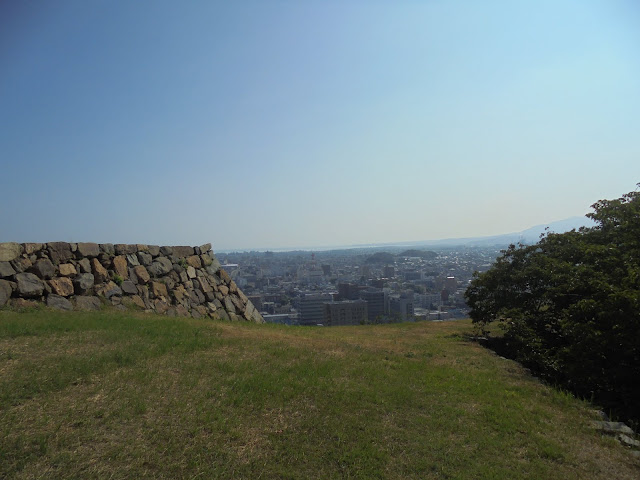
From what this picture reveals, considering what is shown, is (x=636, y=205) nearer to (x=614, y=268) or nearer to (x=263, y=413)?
(x=614, y=268)

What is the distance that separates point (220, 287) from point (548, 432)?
498 inches

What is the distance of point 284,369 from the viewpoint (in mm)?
6957

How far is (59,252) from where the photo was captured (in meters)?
11.0

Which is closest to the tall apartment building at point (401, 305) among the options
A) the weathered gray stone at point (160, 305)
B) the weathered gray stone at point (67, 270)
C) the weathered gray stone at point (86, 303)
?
the weathered gray stone at point (160, 305)

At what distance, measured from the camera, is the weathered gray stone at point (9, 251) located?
9750mm

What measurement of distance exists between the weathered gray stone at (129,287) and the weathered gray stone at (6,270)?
2.82 meters

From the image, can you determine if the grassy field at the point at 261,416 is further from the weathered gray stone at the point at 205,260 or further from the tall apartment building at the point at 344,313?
the tall apartment building at the point at 344,313

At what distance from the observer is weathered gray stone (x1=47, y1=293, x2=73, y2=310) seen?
10039mm

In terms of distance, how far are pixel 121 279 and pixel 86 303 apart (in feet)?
4.70

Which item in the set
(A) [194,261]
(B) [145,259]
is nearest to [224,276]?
(A) [194,261]

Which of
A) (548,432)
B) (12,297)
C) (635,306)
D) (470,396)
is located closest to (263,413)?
(470,396)

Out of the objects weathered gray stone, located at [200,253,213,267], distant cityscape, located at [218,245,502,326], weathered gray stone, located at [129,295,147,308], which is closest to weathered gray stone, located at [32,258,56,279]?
weathered gray stone, located at [129,295,147,308]

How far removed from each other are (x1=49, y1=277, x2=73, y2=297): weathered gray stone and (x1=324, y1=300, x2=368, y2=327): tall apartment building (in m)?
13.1

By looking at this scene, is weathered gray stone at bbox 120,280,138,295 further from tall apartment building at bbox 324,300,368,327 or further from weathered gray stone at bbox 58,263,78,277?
tall apartment building at bbox 324,300,368,327
